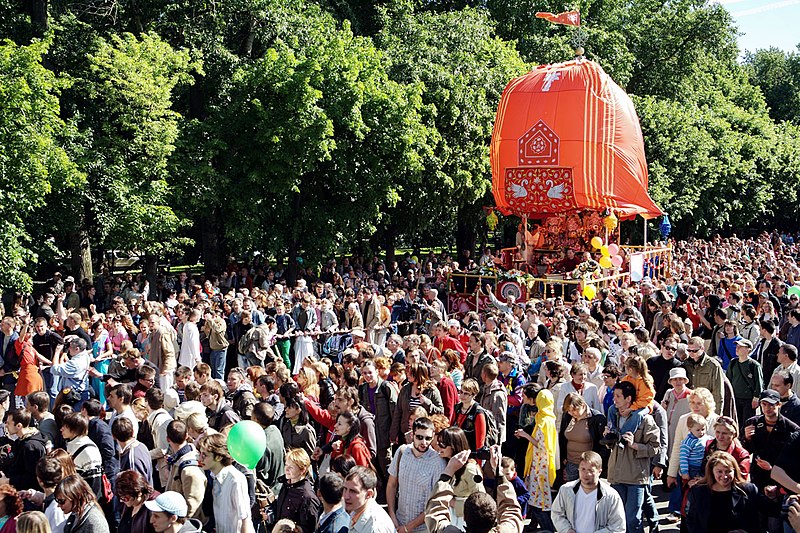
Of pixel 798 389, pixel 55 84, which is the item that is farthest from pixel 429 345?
pixel 55 84

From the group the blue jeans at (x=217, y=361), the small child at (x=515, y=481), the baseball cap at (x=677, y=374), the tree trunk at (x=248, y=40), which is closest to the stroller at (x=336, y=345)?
the blue jeans at (x=217, y=361)

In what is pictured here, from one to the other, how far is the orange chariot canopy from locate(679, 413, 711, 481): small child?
1815 cm

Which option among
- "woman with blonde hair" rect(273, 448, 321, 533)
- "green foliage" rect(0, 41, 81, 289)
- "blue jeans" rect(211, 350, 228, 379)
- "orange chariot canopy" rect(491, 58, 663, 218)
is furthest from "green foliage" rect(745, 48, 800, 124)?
"woman with blonde hair" rect(273, 448, 321, 533)

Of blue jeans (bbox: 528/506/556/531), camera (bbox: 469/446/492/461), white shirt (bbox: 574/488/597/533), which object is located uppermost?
camera (bbox: 469/446/492/461)

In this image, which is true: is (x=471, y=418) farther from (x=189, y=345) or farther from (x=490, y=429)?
(x=189, y=345)

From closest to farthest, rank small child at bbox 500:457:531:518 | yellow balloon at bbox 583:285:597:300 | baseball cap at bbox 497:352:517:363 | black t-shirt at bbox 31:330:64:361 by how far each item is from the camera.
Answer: small child at bbox 500:457:531:518 < baseball cap at bbox 497:352:517:363 < black t-shirt at bbox 31:330:64:361 < yellow balloon at bbox 583:285:597:300

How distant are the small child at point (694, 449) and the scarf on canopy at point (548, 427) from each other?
1109mm

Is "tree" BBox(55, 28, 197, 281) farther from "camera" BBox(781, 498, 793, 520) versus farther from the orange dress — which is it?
"camera" BBox(781, 498, 793, 520)

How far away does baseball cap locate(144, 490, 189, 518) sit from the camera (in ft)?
19.8

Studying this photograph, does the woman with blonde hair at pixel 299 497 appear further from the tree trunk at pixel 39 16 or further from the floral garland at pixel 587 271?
the tree trunk at pixel 39 16

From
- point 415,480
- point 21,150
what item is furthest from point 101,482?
point 21,150

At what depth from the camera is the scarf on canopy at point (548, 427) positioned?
27.2 ft

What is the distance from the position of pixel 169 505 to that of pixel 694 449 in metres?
4.41

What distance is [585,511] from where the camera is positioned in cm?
671
